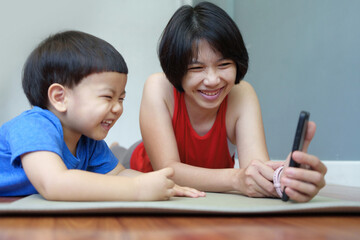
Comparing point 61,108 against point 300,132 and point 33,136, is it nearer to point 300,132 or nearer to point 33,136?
point 33,136

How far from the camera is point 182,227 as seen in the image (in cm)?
65

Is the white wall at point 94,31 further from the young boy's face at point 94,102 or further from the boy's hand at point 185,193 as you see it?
the boy's hand at point 185,193

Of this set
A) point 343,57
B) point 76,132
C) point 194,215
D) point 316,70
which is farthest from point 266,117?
point 194,215

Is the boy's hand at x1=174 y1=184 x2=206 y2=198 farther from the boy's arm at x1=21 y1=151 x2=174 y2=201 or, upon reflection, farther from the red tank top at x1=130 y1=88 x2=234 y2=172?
the red tank top at x1=130 y1=88 x2=234 y2=172

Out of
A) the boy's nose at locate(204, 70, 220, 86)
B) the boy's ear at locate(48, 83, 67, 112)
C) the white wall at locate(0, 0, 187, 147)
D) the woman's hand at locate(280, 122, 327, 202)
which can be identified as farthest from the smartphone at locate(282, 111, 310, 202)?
the white wall at locate(0, 0, 187, 147)

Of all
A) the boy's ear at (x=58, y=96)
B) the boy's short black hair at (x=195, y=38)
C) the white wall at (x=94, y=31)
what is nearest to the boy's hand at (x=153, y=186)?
the boy's ear at (x=58, y=96)

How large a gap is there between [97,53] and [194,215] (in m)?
0.57

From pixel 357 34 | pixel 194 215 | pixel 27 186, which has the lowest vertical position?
pixel 27 186

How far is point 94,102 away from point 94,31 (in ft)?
7.25

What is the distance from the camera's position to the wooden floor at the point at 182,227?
1.94 feet

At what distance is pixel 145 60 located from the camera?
10.4 feet

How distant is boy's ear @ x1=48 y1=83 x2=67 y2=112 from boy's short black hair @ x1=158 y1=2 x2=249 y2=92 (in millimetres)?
357

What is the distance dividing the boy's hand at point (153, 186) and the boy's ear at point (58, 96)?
0.36 metres

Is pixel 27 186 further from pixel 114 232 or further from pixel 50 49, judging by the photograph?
pixel 114 232
